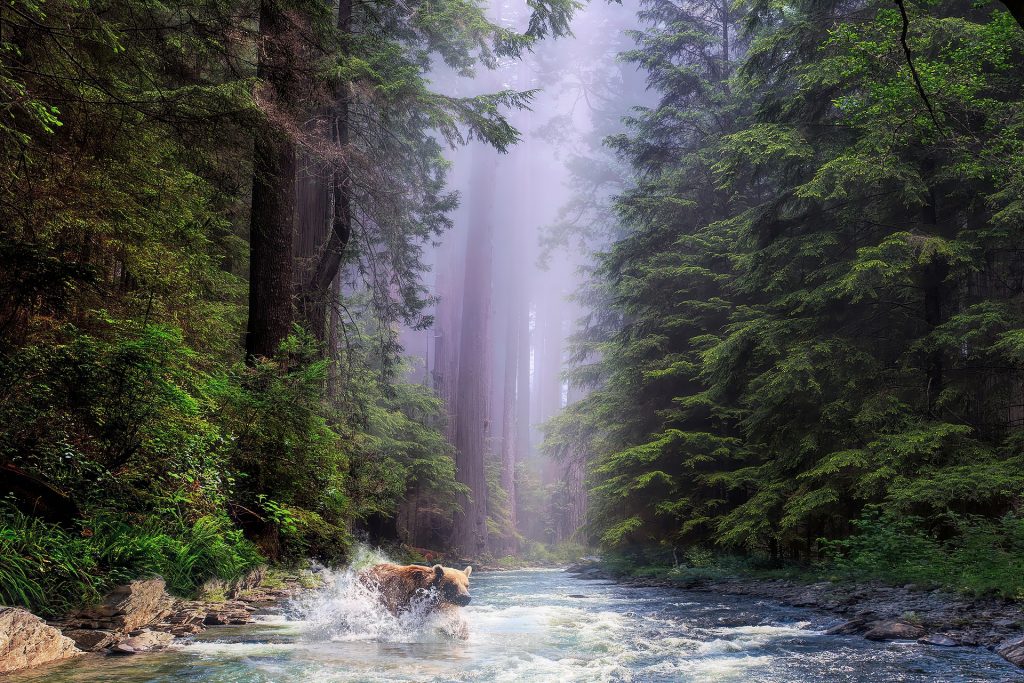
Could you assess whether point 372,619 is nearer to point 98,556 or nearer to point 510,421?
point 98,556

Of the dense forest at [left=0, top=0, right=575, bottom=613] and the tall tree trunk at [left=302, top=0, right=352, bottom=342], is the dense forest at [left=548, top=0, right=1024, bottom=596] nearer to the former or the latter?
the dense forest at [left=0, top=0, right=575, bottom=613]

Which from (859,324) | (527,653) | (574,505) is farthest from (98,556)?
(574,505)

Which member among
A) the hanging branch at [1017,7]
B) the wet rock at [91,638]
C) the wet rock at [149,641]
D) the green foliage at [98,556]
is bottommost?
the wet rock at [149,641]

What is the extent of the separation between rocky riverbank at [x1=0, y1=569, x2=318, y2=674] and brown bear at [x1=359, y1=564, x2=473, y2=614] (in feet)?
4.45

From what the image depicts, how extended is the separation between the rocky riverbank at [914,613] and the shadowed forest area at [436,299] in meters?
0.39

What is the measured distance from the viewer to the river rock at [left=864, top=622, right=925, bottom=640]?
22.6 feet

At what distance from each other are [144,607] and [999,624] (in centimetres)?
786

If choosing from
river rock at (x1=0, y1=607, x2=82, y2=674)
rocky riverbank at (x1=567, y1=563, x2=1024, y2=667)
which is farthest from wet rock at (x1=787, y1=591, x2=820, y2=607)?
river rock at (x1=0, y1=607, x2=82, y2=674)

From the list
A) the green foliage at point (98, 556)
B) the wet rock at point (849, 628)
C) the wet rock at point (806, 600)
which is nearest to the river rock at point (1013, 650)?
the wet rock at point (849, 628)

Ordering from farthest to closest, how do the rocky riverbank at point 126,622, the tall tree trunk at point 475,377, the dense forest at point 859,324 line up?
1. the tall tree trunk at point 475,377
2. the dense forest at point 859,324
3. the rocky riverbank at point 126,622

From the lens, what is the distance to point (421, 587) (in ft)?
24.6

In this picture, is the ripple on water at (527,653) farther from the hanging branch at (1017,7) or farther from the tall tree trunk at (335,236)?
the tall tree trunk at (335,236)

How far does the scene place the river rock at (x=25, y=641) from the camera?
4.16 meters

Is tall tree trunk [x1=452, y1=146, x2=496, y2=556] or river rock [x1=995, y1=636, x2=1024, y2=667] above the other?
tall tree trunk [x1=452, y1=146, x2=496, y2=556]
